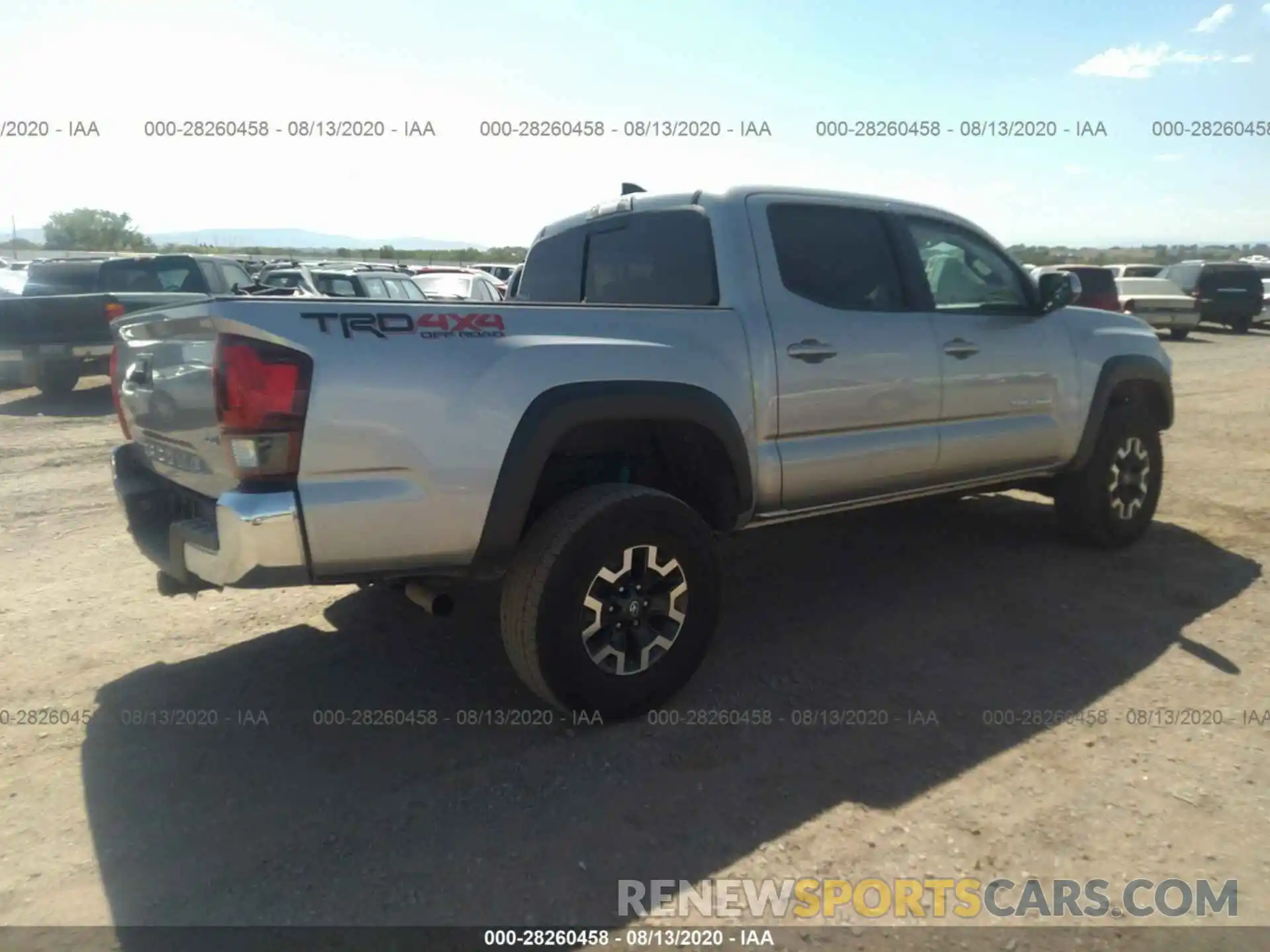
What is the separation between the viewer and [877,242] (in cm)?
450

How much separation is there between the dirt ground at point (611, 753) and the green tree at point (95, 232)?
43.1 m

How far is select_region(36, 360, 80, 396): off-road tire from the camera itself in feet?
36.1

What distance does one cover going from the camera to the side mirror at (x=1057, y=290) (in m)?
4.94

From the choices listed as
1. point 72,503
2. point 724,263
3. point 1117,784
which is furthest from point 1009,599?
point 72,503

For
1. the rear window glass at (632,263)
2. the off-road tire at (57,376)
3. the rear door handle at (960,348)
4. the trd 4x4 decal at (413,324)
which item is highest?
the rear window glass at (632,263)

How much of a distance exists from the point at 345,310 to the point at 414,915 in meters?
1.75

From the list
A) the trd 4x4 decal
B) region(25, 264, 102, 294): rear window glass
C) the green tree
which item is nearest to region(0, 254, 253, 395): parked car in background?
region(25, 264, 102, 294): rear window glass

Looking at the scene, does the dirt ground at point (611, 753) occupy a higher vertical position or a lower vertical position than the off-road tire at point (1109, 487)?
lower

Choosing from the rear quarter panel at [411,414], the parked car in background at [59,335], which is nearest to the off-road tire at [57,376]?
the parked car in background at [59,335]

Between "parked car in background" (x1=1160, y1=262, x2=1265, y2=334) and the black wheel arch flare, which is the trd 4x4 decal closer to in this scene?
the black wheel arch flare

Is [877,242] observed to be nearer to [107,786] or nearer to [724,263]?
[724,263]

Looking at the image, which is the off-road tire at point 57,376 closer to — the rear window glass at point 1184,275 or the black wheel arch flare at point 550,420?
the black wheel arch flare at point 550,420

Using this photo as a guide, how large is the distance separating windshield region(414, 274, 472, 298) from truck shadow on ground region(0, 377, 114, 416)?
13.4ft

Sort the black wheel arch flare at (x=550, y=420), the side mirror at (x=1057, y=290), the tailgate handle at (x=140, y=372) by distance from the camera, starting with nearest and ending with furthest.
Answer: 1. the black wheel arch flare at (x=550, y=420)
2. the tailgate handle at (x=140, y=372)
3. the side mirror at (x=1057, y=290)
